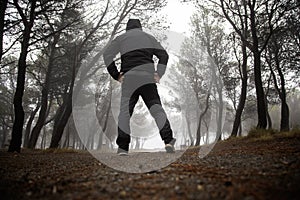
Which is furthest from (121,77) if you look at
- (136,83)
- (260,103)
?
(260,103)

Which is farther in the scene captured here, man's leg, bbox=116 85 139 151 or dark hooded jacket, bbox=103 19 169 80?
dark hooded jacket, bbox=103 19 169 80

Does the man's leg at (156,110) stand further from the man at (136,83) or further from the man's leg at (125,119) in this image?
the man's leg at (125,119)

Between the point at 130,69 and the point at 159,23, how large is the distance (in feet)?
43.2

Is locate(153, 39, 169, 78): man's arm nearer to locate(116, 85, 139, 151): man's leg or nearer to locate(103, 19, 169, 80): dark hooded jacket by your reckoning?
locate(103, 19, 169, 80): dark hooded jacket

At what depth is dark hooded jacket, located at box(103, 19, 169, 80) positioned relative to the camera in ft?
17.7

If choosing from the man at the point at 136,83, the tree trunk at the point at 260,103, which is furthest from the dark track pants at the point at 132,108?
the tree trunk at the point at 260,103

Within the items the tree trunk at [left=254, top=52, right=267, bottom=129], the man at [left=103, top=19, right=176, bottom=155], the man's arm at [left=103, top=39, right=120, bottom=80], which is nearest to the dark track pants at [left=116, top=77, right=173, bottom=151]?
the man at [left=103, top=19, right=176, bottom=155]

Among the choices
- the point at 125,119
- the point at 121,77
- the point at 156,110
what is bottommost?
the point at 125,119

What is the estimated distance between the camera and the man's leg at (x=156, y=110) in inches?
202

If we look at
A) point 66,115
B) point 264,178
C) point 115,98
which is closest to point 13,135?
point 66,115

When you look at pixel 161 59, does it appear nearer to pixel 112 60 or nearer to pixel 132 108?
pixel 112 60

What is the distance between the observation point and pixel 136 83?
529cm

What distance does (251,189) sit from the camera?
1.84m

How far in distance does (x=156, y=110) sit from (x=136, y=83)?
27.4 inches
